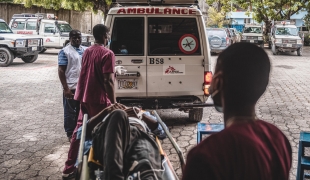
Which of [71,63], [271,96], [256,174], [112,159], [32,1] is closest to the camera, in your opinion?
[256,174]

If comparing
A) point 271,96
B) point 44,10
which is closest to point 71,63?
point 271,96

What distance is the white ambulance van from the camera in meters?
6.14

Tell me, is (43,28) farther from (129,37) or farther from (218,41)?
(129,37)

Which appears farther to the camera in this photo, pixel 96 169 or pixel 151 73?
pixel 151 73

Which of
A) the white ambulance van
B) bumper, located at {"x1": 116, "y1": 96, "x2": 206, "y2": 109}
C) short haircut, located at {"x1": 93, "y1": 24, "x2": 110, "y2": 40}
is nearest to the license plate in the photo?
the white ambulance van

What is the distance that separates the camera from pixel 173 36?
6.25 meters

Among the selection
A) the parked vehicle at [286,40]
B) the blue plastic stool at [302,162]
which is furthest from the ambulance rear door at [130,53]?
the parked vehicle at [286,40]

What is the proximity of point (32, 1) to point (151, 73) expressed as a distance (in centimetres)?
1960

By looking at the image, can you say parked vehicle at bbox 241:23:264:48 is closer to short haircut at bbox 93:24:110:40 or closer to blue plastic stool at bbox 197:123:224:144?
blue plastic stool at bbox 197:123:224:144

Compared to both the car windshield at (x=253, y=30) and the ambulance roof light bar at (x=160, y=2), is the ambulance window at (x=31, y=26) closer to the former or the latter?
the ambulance roof light bar at (x=160, y=2)

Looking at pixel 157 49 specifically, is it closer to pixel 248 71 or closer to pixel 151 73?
pixel 151 73

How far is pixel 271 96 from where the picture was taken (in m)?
9.89

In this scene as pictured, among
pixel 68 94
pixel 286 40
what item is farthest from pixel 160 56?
pixel 286 40

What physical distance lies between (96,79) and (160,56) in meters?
2.09
